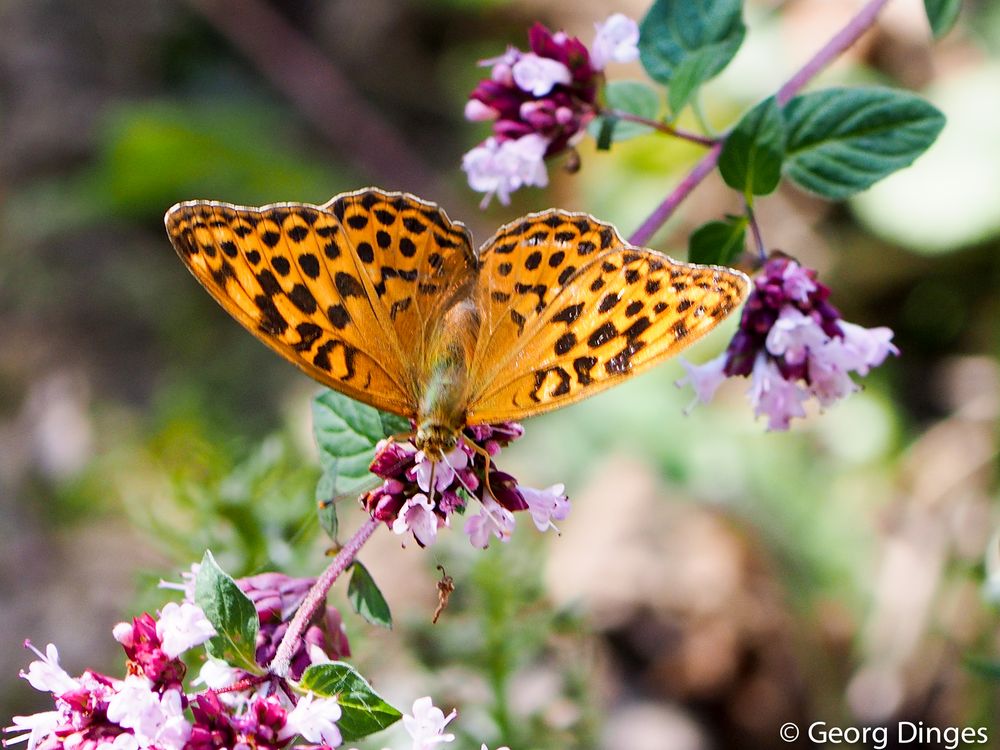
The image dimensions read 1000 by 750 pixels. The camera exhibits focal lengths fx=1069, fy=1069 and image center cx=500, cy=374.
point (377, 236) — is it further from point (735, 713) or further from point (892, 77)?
point (892, 77)

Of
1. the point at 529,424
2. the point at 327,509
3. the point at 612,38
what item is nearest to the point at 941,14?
the point at 612,38

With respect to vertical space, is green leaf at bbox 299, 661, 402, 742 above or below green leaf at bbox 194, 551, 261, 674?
below

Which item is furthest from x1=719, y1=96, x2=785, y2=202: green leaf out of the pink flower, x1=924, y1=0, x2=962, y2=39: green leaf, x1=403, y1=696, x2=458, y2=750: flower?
x1=403, y1=696, x2=458, y2=750: flower

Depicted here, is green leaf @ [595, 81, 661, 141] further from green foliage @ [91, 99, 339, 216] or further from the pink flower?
green foliage @ [91, 99, 339, 216]

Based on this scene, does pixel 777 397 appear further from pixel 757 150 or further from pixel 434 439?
pixel 434 439

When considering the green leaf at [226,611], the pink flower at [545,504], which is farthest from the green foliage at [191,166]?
the green leaf at [226,611]

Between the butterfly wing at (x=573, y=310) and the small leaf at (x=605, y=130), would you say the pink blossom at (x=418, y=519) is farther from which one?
the small leaf at (x=605, y=130)
